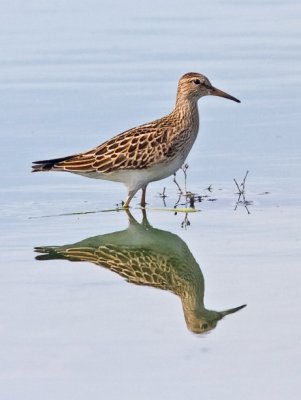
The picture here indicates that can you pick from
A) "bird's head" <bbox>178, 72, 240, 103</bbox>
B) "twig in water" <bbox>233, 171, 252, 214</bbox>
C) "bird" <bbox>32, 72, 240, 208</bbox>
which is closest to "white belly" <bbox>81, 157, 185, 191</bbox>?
"bird" <bbox>32, 72, 240, 208</bbox>

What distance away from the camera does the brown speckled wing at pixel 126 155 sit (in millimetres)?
14555

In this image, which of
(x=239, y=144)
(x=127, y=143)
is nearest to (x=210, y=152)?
(x=239, y=144)

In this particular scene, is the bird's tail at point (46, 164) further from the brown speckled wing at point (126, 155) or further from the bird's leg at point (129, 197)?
the bird's leg at point (129, 197)

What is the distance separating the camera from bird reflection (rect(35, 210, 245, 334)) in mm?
10867

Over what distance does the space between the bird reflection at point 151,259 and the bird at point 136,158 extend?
1230 millimetres

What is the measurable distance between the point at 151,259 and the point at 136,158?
2.61m

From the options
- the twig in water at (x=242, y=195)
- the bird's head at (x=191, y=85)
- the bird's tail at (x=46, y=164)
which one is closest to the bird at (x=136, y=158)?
the bird's tail at (x=46, y=164)

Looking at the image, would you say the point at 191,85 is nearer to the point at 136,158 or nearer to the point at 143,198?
the point at 136,158

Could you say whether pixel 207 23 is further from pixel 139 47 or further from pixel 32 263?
pixel 32 263

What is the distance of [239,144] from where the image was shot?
52.8 ft

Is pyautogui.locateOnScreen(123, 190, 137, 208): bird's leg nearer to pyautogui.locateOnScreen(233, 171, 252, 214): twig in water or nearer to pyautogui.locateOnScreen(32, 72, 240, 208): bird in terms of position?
pyautogui.locateOnScreen(32, 72, 240, 208): bird

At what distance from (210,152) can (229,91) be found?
1.94m

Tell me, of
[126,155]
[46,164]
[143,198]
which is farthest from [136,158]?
[46,164]

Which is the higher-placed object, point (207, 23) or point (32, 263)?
point (207, 23)
